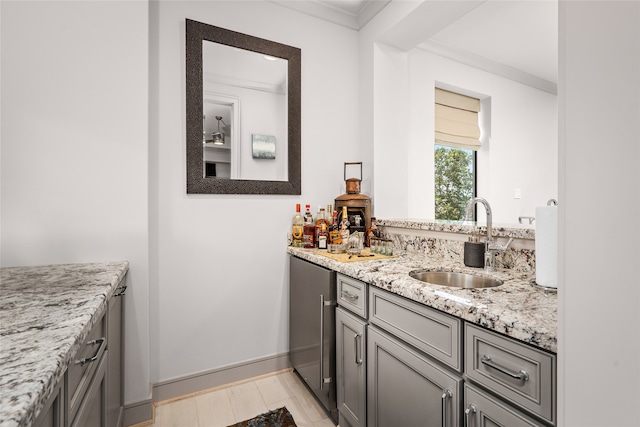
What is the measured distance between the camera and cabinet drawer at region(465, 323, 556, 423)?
72 centimetres

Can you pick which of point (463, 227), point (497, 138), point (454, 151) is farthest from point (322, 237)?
point (497, 138)

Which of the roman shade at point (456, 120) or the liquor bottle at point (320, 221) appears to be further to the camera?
the roman shade at point (456, 120)

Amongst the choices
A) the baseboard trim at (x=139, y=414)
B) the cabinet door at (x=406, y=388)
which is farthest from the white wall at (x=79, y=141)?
the cabinet door at (x=406, y=388)

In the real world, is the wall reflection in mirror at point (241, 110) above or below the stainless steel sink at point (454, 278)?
above

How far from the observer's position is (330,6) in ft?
7.57

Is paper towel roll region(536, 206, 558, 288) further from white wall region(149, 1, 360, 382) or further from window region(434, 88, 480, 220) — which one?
window region(434, 88, 480, 220)

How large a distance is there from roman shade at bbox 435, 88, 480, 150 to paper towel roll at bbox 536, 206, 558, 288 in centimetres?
218

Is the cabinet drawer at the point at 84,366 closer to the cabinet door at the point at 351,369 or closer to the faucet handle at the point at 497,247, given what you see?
the cabinet door at the point at 351,369

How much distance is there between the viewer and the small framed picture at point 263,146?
2084mm

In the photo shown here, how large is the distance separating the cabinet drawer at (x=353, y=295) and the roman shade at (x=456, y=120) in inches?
84.6

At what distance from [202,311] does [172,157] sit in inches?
37.5

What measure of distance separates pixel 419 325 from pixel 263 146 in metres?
1.49

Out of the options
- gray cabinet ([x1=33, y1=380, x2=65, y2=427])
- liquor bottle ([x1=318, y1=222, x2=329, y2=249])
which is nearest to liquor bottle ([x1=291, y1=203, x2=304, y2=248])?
liquor bottle ([x1=318, y1=222, x2=329, y2=249])

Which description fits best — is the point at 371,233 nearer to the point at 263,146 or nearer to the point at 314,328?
the point at 314,328
